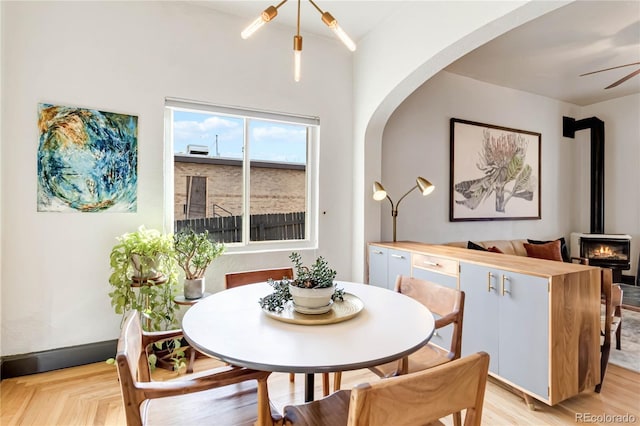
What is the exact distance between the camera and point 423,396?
763 mm

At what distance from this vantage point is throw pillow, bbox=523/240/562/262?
3.95 metres

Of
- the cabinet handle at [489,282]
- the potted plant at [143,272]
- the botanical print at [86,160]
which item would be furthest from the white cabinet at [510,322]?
the botanical print at [86,160]

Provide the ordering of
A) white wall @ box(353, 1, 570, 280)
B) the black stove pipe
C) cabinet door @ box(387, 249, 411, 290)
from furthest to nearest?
the black stove pipe
cabinet door @ box(387, 249, 411, 290)
white wall @ box(353, 1, 570, 280)

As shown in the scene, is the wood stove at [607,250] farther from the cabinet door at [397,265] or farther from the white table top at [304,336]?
the white table top at [304,336]

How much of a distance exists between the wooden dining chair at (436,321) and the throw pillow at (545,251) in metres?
2.93

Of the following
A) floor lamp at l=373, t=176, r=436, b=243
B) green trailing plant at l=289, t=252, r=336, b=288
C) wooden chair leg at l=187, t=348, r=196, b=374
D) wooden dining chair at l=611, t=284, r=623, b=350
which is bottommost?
wooden chair leg at l=187, t=348, r=196, b=374

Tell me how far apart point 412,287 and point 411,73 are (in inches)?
69.7

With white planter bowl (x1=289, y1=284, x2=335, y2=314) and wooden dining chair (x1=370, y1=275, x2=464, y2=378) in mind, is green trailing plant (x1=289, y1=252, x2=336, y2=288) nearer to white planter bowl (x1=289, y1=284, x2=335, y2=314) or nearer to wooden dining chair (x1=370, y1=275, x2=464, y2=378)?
white planter bowl (x1=289, y1=284, x2=335, y2=314)

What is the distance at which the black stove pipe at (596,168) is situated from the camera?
498 centimetres

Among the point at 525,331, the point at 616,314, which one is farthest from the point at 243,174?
the point at 616,314

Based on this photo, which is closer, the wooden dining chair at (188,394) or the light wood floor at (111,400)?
the wooden dining chair at (188,394)

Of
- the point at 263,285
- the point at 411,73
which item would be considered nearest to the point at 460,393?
the point at 263,285

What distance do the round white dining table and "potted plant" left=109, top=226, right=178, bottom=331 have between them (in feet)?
3.33

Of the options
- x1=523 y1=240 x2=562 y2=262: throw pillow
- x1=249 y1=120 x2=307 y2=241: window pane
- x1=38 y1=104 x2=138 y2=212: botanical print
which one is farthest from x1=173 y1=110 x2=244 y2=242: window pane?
x1=523 y1=240 x2=562 y2=262: throw pillow
